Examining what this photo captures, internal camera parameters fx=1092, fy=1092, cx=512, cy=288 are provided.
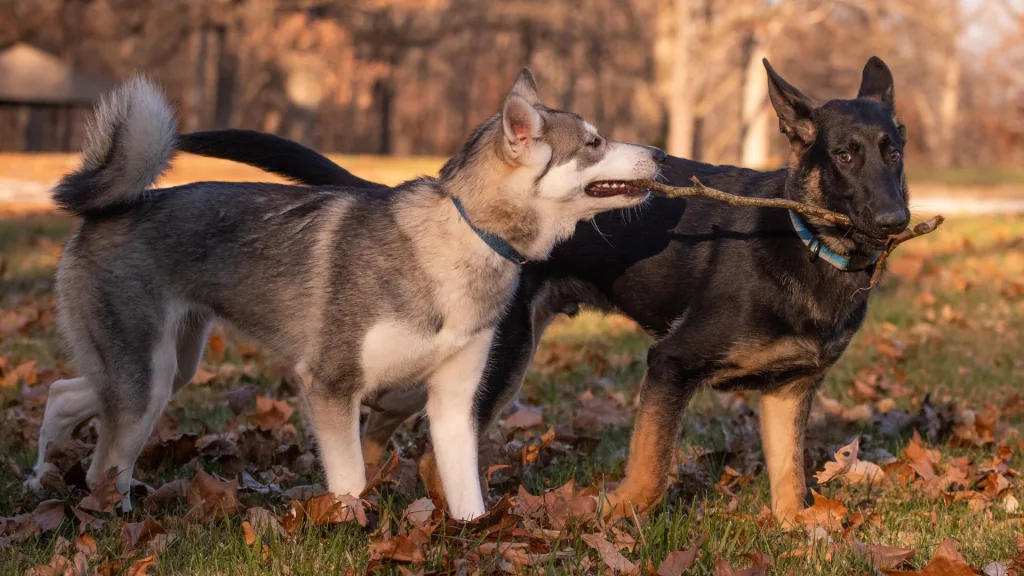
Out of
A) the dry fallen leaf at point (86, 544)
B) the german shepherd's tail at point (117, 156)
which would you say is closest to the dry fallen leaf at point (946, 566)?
the dry fallen leaf at point (86, 544)

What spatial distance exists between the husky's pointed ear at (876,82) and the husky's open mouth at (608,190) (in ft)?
4.68

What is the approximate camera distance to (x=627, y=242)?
491 centimetres

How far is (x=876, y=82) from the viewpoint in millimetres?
4949

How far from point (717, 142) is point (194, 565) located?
1178 inches

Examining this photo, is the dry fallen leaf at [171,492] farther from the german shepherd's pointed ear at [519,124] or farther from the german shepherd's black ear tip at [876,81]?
the german shepherd's black ear tip at [876,81]

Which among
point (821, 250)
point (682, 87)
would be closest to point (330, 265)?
point (821, 250)

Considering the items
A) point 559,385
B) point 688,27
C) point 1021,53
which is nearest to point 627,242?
point 559,385

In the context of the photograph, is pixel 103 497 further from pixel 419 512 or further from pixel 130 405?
pixel 419 512

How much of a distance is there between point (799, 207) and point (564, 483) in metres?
1.53

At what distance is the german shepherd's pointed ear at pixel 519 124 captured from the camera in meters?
4.02

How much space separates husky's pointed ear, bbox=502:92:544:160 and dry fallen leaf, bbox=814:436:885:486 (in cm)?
190

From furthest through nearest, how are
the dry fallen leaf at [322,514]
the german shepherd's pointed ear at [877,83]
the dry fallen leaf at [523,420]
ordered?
1. the dry fallen leaf at [523,420]
2. the german shepherd's pointed ear at [877,83]
3. the dry fallen leaf at [322,514]

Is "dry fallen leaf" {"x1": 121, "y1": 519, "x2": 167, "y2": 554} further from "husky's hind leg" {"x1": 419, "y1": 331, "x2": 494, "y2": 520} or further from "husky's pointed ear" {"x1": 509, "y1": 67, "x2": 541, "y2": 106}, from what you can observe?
"husky's pointed ear" {"x1": 509, "y1": 67, "x2": 541, "y2": 106}

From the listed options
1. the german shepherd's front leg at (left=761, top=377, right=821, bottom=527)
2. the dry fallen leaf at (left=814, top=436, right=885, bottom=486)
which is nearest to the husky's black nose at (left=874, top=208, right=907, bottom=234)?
the german shepherd's front leg at (left=761, top=377, right=821, bottom=527)
